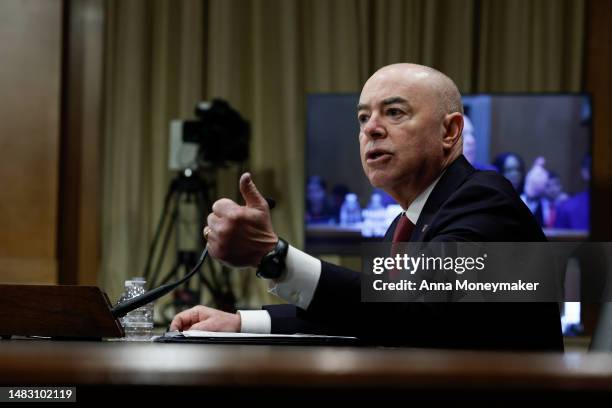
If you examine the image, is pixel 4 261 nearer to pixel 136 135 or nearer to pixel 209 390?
pixel 136 135

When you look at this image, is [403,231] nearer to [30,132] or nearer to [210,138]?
[210,138]

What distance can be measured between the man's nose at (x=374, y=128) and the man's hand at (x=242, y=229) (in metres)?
0.68

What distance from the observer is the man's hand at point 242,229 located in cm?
104

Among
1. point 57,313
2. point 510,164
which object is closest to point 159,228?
point 510,164

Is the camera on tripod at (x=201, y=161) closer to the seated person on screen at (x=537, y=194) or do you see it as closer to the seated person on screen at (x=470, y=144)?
the seated person on screen at (x=470, y=144)

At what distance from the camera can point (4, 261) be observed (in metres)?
4.71

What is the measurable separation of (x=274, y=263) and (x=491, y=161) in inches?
139

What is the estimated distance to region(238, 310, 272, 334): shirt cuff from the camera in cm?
148

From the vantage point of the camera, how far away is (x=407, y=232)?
1.65m

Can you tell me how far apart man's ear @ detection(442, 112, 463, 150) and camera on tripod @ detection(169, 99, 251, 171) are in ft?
9.50

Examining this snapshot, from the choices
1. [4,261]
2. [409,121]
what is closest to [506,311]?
[409,121]

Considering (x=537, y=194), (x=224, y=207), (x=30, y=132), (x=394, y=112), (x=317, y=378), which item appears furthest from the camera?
(x=30, y=132)

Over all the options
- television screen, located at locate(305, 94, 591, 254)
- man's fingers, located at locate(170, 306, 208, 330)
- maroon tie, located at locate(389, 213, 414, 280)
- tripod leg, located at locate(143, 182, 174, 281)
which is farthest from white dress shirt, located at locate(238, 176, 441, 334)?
→ tripod leg, located at locate(143, 182, 174, 281)

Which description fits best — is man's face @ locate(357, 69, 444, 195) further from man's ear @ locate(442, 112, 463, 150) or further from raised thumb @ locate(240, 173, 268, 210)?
raised thumb @ locate(240, 173, 268, 210)
